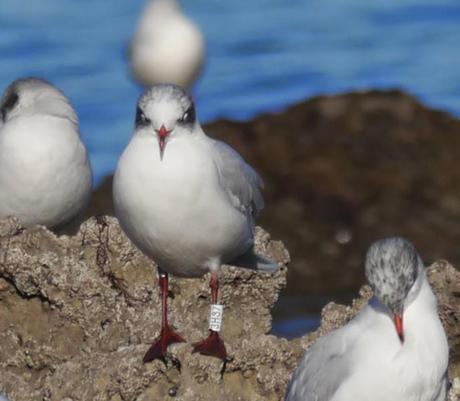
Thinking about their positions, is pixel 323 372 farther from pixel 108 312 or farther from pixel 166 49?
pixel 166 49

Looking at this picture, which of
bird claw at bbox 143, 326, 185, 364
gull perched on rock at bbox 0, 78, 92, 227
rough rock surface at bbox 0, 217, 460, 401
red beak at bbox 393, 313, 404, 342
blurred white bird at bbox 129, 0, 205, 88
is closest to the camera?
red beak at bbox 393, 313, 404, 342

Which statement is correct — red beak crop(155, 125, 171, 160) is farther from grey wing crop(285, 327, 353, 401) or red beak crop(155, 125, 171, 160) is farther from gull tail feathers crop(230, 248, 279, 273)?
grey wing crop(285, 327, 353, 401)

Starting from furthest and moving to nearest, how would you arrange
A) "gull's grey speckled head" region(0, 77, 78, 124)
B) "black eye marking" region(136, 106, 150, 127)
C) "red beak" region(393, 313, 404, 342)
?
"gull's grey speckled head" region(0, 77, 78, 124) < "black eye marking" region(136, 106, 150, 127) < "red beak" region(393, 313, 404, 342)

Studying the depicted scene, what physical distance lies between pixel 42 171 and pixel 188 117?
4.15 ft

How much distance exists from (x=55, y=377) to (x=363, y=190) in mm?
7191

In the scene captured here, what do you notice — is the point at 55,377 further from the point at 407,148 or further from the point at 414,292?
the point at 407,148

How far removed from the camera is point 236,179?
8.05 m

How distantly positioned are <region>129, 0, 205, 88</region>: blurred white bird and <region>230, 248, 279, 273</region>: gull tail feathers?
11359mm

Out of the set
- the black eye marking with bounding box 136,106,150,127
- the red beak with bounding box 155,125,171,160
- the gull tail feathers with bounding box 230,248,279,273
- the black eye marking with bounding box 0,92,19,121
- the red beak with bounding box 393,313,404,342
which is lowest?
the gull tail feathers with bounding box 230,248,279,273

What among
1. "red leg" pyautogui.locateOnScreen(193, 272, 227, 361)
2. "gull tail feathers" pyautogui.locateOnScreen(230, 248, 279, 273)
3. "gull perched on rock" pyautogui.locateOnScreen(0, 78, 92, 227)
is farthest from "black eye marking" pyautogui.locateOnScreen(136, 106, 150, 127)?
"gull perched on rock" pyautogui.locateOnScreen(0, 78, 92, 227)

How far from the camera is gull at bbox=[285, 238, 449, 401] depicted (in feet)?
21.9

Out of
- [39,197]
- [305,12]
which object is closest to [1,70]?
[305,12]

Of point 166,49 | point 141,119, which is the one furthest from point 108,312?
point 166,49

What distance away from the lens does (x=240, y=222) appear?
7.99 meters
